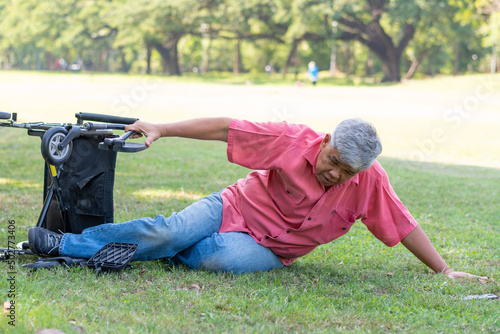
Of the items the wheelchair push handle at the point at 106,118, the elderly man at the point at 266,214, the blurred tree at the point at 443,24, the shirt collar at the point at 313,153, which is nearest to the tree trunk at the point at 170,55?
the blurred tree at the point at 443,24

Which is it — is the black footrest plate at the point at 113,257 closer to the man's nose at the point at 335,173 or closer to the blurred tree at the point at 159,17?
the man's nose at the point at 335,173

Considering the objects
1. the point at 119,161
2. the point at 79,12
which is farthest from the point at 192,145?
the point at 79,12

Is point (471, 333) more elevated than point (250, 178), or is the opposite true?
point (250, 178)

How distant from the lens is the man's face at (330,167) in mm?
3578

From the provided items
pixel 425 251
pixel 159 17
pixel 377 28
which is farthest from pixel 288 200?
pixel 159 17

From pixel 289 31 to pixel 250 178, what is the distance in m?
41.6

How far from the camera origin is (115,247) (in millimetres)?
3945

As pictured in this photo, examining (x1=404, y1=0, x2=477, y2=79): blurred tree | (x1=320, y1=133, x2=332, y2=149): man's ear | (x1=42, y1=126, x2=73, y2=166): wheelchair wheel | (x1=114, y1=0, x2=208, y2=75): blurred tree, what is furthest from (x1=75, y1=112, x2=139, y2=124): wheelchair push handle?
(x1=114, y1=0, x2=208, y2=75): blurred tree

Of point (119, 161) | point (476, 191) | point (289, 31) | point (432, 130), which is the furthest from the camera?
point (289, 31)

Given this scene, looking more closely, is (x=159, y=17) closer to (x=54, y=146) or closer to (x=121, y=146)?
(x=54, y=146)

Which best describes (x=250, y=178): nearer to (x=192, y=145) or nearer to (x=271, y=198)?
(x=271, y=198)

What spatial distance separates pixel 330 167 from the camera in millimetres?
3635

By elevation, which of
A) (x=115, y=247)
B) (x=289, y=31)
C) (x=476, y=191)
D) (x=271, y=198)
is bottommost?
(x=476, y=191)

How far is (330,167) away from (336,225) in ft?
1.88
